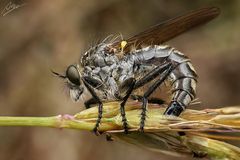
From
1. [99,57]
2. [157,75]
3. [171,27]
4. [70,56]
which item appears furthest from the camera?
[70,56]

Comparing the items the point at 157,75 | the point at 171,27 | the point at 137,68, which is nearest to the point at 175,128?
the point at 157,75

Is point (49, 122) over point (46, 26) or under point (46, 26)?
under

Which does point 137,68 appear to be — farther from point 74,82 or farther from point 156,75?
point 74,82

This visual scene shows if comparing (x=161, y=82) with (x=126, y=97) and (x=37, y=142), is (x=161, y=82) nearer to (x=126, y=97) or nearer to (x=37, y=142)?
(x=126, y=97)

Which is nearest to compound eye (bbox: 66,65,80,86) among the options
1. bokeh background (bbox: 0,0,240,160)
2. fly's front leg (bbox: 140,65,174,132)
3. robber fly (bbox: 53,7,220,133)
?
robber fly (bbox: 53,7,220,133)

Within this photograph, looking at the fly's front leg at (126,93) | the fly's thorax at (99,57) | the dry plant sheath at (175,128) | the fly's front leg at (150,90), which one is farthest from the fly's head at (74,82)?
the dry plant sheath at (175,128)

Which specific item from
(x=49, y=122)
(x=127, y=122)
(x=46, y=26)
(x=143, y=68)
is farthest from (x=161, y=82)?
(x=46, y=26)

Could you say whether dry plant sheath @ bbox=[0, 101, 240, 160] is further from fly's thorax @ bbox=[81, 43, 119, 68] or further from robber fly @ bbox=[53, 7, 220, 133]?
fly's thorax @ bbox=[81, 43, 119, 68]

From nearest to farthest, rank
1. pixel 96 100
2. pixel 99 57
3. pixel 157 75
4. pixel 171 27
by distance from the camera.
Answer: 1. pixel 96 100
2. pixel 157 75
3. pixel 99 57
4. pixel 171 27
